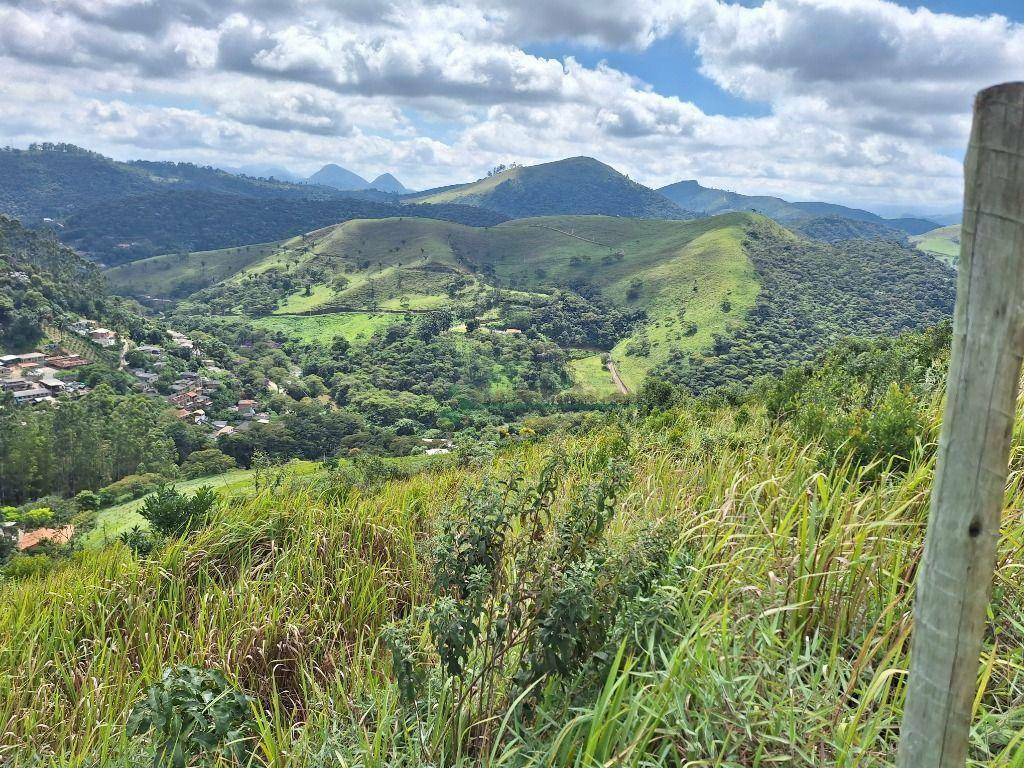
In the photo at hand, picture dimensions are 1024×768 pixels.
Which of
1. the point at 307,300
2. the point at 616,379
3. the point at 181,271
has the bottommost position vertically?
the point at 616,379

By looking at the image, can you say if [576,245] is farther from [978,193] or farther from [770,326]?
[978,193]

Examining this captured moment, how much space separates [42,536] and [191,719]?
3187 centimetres

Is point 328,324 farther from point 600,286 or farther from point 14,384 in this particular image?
point 600,286

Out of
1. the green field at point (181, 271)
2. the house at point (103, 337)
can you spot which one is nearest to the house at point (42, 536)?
the house at point (103, 337)

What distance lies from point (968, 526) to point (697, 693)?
1181 millimetres

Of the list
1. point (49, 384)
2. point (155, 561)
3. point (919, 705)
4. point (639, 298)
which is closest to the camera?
point (919, 705)

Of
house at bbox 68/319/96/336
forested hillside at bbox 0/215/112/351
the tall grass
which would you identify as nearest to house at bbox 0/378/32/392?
forested hillside at bbox 0/215/112/351

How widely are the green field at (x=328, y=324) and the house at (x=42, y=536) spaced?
72335 mm

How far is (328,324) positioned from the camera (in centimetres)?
10844

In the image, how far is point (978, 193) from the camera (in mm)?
949

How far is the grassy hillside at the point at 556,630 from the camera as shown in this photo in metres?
1.86

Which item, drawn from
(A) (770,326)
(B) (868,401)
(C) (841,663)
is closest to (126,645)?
(C) (841,663)

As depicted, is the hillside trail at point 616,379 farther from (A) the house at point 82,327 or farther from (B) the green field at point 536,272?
(A) the house at point 82,327

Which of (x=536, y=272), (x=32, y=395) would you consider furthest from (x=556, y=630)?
(x=536, y=272)
